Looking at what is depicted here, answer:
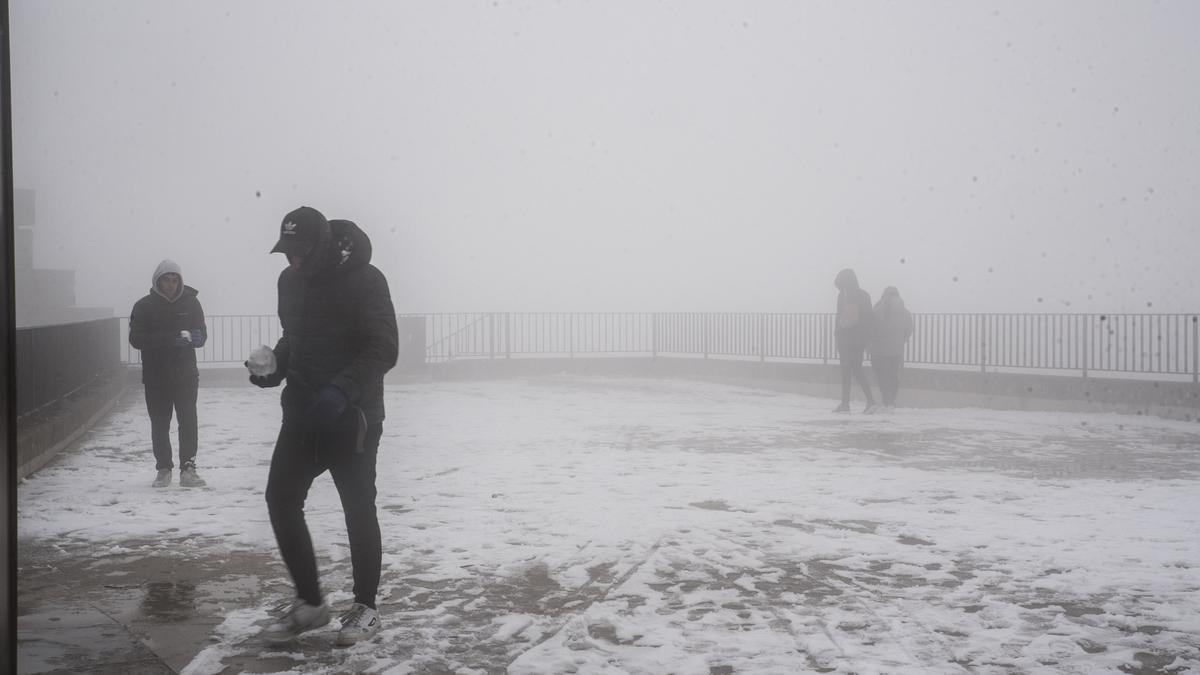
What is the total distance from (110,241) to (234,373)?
83.1 metres

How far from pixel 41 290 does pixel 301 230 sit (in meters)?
30.0

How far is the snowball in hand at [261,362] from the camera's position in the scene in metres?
4.23

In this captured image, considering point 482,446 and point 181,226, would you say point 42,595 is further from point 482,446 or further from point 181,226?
point 181,226

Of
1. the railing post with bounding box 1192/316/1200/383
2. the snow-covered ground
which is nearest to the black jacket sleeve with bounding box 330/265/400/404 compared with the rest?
the snow-covered ground

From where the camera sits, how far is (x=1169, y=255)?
325ft

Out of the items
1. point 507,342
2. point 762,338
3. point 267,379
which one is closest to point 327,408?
point 267,379

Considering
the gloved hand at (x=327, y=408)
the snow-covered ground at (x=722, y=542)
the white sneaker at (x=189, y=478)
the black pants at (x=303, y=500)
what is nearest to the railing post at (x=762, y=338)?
the snow-covered ground at (x=722, y=542)

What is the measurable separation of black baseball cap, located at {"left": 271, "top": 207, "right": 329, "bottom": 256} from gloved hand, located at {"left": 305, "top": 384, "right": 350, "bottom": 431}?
0.59m

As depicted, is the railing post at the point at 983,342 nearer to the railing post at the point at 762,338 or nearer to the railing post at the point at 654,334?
the railing post at the point at 762,338

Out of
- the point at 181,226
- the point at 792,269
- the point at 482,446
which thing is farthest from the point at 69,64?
the point at 482,446

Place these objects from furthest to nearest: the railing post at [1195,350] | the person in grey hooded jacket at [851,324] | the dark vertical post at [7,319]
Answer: the railing post at [1195,350] → the person in grey hooded jacket at [851,324] → the dark vertical post at [7,319]

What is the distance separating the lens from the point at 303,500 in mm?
4402

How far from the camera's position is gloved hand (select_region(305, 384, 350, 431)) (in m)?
4.06

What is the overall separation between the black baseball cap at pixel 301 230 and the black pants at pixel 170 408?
458cm
